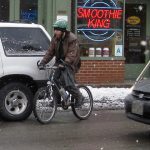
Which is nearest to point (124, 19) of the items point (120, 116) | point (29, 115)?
point (120, 116)

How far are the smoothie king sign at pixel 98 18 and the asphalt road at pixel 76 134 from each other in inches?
196

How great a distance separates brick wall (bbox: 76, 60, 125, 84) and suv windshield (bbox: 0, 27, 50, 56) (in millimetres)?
4883

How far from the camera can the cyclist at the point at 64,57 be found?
10.0m

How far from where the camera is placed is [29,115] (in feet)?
33.9

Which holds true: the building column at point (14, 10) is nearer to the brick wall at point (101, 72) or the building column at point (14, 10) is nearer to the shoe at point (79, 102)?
the brick wall at point (101, 72)

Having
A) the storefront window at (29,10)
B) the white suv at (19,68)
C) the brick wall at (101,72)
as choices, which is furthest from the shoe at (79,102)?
the storefront window at (29,10)

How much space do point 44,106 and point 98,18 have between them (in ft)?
20.1

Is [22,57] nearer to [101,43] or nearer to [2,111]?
[2,111]

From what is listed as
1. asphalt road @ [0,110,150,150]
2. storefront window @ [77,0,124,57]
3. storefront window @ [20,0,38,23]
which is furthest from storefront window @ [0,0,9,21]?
asphalt road @ [0,110,150,150]

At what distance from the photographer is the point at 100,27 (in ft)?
50.9

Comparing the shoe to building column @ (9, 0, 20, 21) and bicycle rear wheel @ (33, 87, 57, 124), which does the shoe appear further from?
building column @ (9, 0, 20, 21)

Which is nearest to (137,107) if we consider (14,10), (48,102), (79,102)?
(79,102)

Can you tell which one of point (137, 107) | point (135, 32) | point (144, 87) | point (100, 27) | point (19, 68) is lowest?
point (137, 107)

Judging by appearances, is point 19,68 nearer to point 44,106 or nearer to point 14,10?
point 44,106
